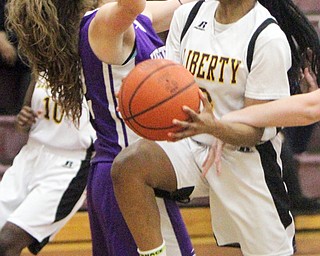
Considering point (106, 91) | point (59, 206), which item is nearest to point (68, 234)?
point (59, 206)

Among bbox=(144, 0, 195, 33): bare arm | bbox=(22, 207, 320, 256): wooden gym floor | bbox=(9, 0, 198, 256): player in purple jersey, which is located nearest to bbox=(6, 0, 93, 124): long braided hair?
bbox=(9, 0, 198, 256): player in purple jersey

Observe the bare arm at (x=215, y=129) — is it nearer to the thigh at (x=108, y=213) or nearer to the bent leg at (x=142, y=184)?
the bent leg at (x=142, y=184)

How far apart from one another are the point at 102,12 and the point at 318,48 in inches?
29.2

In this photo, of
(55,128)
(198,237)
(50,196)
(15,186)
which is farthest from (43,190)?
(198,237)

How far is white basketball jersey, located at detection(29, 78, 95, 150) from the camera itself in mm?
4535

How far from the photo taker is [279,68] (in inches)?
112

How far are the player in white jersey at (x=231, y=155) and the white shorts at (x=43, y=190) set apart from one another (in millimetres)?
1510

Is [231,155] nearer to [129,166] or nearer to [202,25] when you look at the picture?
[129,166]

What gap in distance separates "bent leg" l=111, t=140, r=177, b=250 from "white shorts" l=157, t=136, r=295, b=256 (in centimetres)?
5

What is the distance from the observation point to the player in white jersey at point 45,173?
4422 mm

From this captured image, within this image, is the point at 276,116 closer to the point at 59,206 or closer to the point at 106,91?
the point at 106,91

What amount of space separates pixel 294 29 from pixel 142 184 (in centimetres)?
73

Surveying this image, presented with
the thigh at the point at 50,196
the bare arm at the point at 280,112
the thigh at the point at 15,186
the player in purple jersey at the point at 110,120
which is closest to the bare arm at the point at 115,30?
the player in purple jersey at the point at 110,120

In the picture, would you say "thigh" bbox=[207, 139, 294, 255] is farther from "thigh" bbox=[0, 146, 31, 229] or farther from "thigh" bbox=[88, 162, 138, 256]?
"thigh" bbox=[0, 146, 31, 229]
